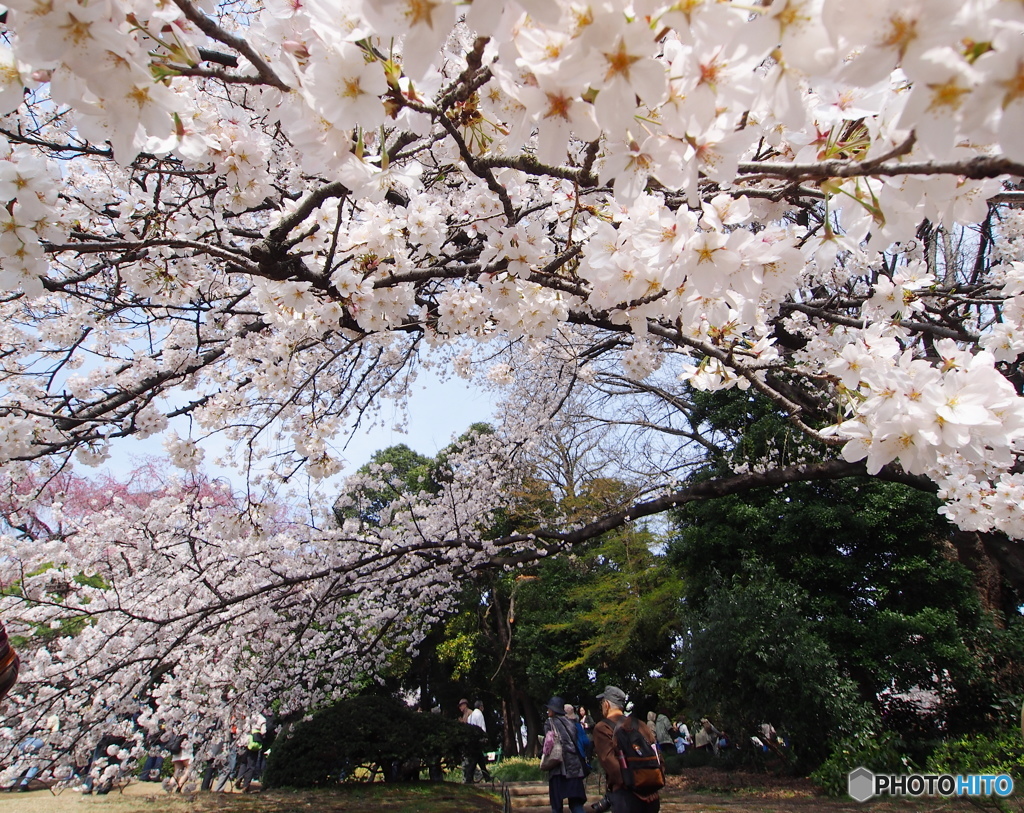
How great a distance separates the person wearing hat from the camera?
456 centimetres

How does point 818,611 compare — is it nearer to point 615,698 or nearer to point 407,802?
point 615,698

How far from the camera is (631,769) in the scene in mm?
3408

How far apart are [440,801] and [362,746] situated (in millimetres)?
1502

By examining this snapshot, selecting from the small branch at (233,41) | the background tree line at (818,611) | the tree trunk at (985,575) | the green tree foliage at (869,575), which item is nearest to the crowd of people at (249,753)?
the background tree line at (818,611)

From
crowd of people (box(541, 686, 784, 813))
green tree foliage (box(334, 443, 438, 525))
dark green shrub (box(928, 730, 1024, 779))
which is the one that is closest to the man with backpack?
crowd of people (box(541, 686, 784, 813))

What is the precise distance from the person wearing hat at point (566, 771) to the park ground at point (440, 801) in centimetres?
158

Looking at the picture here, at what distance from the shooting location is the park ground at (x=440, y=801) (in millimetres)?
5336

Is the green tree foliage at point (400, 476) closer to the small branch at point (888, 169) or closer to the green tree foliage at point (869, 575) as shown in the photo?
the green tree foliage at point (869, 575)

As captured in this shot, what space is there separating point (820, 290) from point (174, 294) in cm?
759

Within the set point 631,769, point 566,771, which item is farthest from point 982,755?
point 631,769

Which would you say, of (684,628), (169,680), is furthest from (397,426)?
(684,628)

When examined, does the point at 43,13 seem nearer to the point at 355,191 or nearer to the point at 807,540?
the point at 355,191

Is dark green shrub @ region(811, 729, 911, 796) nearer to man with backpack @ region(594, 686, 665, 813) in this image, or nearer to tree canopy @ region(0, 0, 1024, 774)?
tree canopy @ region(0, 0, 1024, 774)

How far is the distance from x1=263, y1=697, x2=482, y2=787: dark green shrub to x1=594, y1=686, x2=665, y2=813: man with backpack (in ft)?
16.3
